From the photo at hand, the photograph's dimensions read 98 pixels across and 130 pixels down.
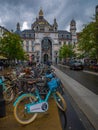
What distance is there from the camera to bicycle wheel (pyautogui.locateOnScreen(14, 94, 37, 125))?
6.02 meters

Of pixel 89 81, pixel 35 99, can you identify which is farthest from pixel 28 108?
pixel 89 81

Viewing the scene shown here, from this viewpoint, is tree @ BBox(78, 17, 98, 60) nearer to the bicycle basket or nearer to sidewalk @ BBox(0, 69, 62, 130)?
the bicycle basket

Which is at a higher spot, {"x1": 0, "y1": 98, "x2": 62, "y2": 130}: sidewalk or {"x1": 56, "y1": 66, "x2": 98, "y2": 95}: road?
{"x1": 0, "y1": 98, "x2": 62, "y2": 130}: sidewalk

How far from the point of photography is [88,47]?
116ft

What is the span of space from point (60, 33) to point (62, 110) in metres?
118

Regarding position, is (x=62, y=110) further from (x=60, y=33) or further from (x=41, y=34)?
(x=60, y=33)

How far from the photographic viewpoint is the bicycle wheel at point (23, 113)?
19.8 feet

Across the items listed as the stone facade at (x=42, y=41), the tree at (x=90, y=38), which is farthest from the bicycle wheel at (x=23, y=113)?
the stone facade at (x=42, y=41)

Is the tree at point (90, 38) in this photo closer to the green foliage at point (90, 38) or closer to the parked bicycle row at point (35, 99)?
the green foliage at point (90, 38)

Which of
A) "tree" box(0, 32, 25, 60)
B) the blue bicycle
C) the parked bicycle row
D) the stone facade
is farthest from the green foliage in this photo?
the stone facade

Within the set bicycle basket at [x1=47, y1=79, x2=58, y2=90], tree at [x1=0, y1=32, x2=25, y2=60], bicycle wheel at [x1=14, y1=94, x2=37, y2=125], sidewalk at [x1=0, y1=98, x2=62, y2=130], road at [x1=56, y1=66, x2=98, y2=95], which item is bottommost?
road at [x1=56, y1=66, x2=98, y2=95]

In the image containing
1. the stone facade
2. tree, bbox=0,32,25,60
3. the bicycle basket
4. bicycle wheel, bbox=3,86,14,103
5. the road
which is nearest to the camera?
the bicycle basket

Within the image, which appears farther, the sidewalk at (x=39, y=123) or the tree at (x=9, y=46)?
the tree at (x=9, y=46)

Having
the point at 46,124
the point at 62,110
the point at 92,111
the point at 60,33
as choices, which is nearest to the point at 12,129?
the point at 46,124
